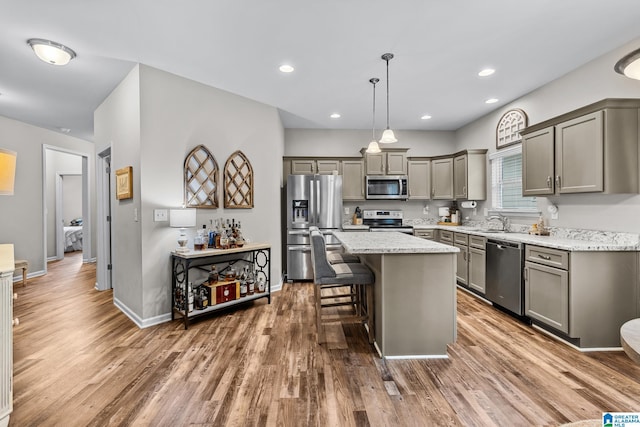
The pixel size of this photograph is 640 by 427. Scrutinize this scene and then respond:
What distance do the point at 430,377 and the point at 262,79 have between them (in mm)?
3335

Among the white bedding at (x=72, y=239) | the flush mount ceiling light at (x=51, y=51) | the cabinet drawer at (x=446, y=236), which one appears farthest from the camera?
the white bedding at (x=72, y=239)

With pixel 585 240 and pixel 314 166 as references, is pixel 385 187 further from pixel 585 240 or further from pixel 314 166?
pixel 585 240

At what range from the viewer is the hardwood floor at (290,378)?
1.74 meters

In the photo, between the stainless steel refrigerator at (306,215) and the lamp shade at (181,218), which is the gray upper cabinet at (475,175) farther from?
the lamp shade at (181,218)

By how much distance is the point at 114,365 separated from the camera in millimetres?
2295

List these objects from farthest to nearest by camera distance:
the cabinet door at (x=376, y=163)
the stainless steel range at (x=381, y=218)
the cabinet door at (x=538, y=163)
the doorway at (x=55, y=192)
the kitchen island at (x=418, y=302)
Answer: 1. the doorway at (x=55, y=192)
2. the stainless steel range at (x=381, y=218)
3. the cabinet door at (x=376, y=163)
4. the cabinet door at (x=538, y=163)
5. the kitchen island at (x=418, y=302)

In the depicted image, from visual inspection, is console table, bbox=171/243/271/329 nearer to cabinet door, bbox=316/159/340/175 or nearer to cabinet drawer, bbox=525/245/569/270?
cabinet door, bbox=316/159/340/175

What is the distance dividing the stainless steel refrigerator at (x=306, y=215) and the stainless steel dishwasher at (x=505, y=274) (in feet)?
7.10

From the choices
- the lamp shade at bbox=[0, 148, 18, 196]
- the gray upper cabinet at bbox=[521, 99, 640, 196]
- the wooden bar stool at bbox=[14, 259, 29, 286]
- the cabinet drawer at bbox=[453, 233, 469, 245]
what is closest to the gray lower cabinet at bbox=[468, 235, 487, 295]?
the cabinet drawer at bbox=[453, 233, 469, 245]

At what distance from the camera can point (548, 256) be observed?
2.76 meters

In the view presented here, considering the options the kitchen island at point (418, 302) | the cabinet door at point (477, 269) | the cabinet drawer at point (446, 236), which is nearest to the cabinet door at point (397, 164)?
the cabinet drawer at point (446, 236)

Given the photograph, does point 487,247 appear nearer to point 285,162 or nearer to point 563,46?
point 563,46

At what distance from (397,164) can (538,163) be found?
7.87 feet

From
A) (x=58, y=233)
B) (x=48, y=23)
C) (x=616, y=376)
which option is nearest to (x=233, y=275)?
(x=48, y=23)
